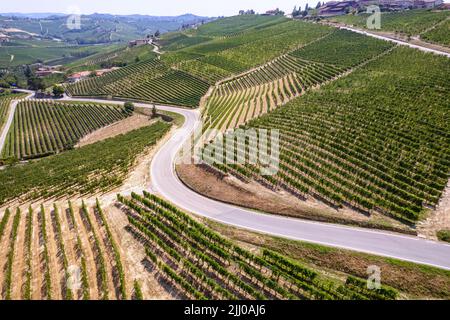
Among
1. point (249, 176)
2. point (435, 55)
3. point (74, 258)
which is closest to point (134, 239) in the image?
point (74, 258)

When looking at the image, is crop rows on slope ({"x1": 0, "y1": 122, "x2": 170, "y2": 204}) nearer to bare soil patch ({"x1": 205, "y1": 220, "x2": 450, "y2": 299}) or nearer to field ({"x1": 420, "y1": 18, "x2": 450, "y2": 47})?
bare soil patch ({"x1": 205, "y1": 220, "x2": 450, "y2": 299})

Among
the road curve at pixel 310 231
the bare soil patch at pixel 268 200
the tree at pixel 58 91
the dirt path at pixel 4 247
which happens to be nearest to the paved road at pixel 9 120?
the tree at pixel 58 91

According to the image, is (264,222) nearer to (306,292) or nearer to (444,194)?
(306,292)

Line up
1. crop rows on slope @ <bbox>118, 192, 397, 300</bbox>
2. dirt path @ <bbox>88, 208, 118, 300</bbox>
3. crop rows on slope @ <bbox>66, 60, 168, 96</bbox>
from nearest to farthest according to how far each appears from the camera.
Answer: crop rows on slope @ <bbox>118, 192, 397, 300</bbox> → dirt path @ <bbox>88, 208, 118, 300</bbox> → crop rows on slope @ <bbox>66, 60, 168, 96</bbox>

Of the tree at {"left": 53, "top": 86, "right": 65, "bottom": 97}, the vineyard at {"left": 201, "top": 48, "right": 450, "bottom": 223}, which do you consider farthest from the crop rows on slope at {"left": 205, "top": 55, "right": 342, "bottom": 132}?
the tree at {"left": 53, "top": 86, "right": 65, "bottom": 97}

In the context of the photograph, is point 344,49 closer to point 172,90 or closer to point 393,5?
point 172,90
